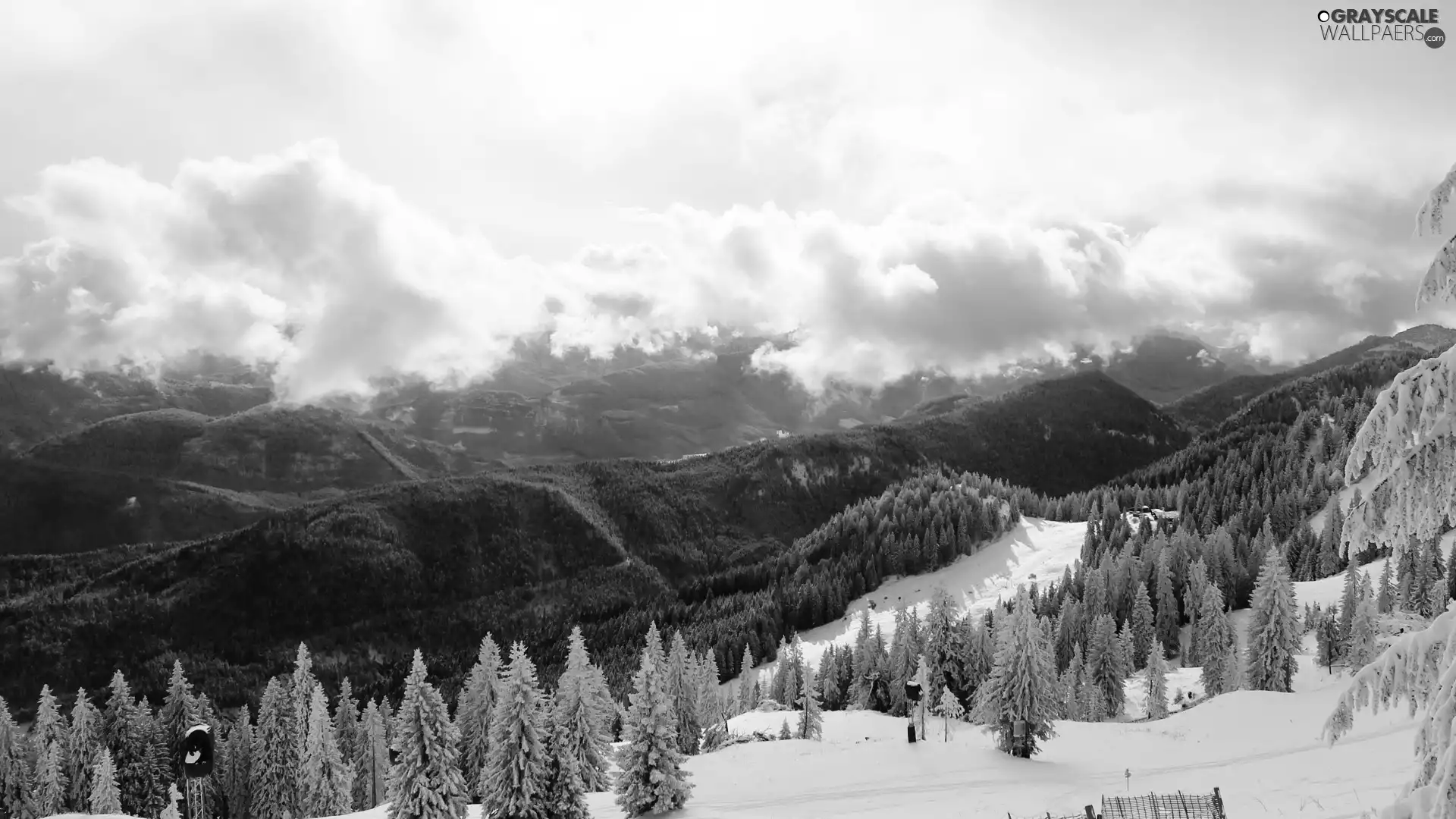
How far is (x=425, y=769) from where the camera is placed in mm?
49469

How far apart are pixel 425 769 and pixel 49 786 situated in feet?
157

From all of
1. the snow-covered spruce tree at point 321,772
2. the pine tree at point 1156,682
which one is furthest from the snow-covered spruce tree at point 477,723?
the pine tree at point 1156,682

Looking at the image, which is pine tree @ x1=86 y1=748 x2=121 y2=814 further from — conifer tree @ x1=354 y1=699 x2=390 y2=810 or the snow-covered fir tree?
the snow-covered fir tree

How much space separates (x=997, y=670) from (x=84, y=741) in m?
79.3

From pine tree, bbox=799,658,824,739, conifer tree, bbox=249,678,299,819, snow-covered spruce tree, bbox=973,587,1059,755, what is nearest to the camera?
snow-covered spruce tree, bbox=973,587,1059,755

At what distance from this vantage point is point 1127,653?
113 m

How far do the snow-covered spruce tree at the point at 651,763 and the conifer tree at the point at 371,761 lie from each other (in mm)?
53144

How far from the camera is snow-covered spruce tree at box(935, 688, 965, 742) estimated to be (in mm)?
75238

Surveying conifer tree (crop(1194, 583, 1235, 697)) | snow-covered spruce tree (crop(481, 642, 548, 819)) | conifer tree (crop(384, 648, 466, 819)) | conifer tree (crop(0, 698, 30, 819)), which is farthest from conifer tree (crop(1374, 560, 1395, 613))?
conifer tree (crop(0, 698, 30, 819))

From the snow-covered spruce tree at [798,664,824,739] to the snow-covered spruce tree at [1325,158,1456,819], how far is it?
68.5 metres

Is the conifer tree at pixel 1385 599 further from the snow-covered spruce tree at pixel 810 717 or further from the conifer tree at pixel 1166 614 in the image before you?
the snow-covered spruce tree at pixel 810 717

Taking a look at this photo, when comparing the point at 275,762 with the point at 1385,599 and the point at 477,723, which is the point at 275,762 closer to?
the point at 477,723

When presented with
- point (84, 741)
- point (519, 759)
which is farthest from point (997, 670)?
point (84, 741)

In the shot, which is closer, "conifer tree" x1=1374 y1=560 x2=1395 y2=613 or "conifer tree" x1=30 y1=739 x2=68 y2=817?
"conifer tree" x1=30 y1=739 x2=68 y2=817
